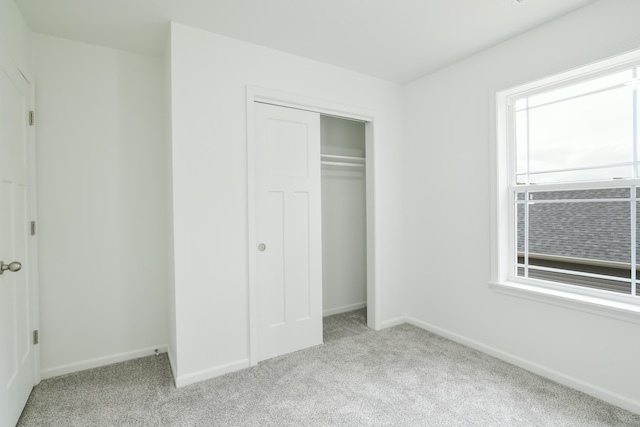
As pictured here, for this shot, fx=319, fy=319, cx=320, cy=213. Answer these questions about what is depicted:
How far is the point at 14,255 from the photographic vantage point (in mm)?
1932

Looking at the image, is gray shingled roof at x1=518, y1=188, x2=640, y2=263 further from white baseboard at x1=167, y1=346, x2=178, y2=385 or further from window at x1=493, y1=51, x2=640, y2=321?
white baseboard at x1=167, y1=346, x2=178, y2=385

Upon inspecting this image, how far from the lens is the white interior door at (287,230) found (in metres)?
2.67

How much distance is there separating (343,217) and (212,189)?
184 cm

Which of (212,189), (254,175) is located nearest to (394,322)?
(254,175)

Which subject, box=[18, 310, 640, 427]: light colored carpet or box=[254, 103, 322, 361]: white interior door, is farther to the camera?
box=[254, 103, 322, 361]: white interior door

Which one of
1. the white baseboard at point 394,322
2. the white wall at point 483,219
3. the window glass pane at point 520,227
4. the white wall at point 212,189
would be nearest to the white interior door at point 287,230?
the white wall at point 212,189

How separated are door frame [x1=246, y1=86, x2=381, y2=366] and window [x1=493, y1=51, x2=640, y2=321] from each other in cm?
113

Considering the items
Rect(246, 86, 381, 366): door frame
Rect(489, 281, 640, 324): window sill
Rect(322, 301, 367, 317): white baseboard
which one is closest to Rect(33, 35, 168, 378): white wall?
Rect(246, 86, 381, 366): door frame

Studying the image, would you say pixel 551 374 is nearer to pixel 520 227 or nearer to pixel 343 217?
pixel 520 227

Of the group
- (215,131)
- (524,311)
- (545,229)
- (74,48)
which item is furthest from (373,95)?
(74,48)

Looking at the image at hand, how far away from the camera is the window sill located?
1.97 metres

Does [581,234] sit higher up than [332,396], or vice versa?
[581,234]

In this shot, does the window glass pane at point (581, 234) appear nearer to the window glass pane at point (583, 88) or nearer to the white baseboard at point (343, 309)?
the window glass pane at point (583, 88)

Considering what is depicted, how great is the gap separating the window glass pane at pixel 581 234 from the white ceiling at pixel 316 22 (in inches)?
53.7
